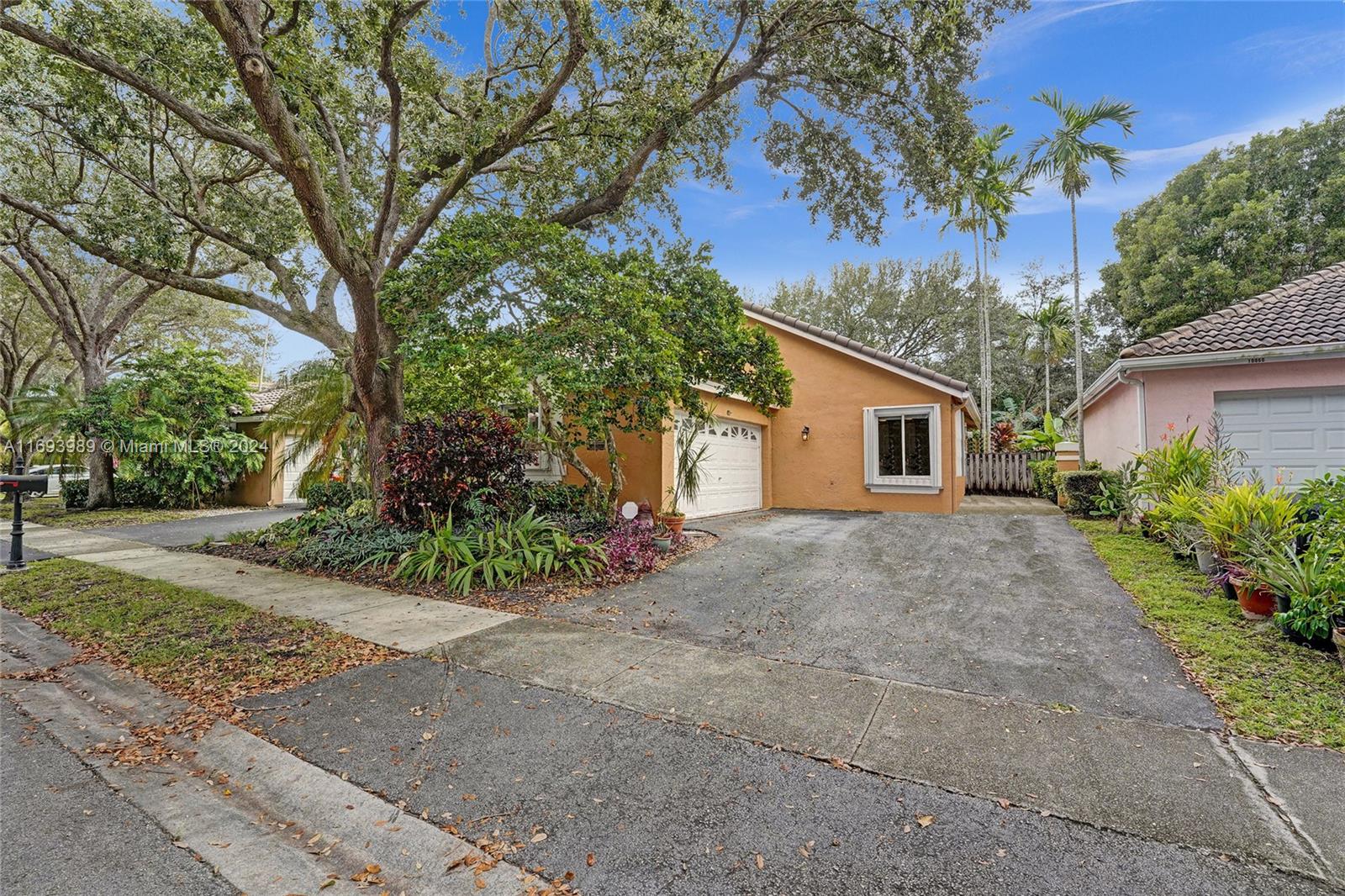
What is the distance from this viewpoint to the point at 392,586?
21.5 feet

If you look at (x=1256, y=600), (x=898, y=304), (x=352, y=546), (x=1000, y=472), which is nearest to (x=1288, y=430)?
(x=1256, y=600)

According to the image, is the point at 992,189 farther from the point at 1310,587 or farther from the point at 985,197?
the point at 1310,587

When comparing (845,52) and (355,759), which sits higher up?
(845,52)

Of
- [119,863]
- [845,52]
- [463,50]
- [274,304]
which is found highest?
[463,50]

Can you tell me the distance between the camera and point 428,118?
853 centimetres

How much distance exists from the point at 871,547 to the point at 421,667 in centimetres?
661

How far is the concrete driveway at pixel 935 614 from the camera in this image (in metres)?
3.81

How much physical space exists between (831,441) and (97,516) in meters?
17.5

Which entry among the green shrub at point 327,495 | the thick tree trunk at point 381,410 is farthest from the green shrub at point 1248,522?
the green shrub at point 327,495

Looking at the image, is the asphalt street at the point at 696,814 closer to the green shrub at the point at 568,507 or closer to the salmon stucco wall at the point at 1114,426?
the green shrub at the point at 568,507

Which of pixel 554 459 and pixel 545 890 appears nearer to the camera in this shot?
pixel 545 890

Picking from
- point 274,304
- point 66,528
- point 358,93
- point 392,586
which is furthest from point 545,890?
point 66,528

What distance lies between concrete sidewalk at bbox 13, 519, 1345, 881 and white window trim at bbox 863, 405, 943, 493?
9048mm

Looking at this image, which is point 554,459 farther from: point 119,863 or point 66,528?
point 66,528
